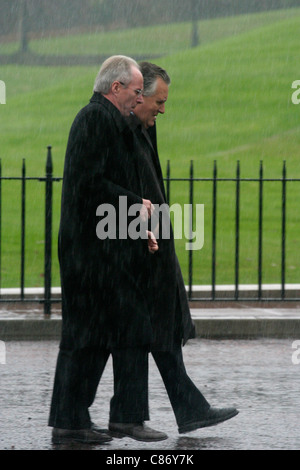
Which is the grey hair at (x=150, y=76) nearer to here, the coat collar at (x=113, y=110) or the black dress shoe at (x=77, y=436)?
the coat collar at (x=113, y=110)

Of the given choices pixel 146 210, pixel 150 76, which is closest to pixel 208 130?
pixel 150 76

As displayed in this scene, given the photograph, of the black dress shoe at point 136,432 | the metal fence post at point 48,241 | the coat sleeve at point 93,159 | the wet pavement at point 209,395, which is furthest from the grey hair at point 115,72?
the metal fence post at point 48,241

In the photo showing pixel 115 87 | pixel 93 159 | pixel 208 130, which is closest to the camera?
pixel 93 159

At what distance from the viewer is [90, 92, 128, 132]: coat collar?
19.3 ft

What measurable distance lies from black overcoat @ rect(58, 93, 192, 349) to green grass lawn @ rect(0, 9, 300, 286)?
8.19m

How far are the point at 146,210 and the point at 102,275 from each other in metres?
0.37

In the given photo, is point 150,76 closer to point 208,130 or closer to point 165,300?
point 165,300

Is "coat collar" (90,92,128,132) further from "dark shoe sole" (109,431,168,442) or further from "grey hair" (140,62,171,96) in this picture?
"dark shoe sole" (109,431,168,442)

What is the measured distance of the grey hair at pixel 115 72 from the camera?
5848mm

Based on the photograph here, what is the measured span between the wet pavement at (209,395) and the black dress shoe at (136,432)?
0.04m

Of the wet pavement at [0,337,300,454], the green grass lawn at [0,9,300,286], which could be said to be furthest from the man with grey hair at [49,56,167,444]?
the green grass lawn at [0,9,300,286]

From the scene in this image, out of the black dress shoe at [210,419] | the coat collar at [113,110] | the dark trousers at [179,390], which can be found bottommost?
the black dress shoe at [210,419]

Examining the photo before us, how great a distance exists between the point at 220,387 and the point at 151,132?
78.9 inches

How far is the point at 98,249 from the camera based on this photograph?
19.0 feet
